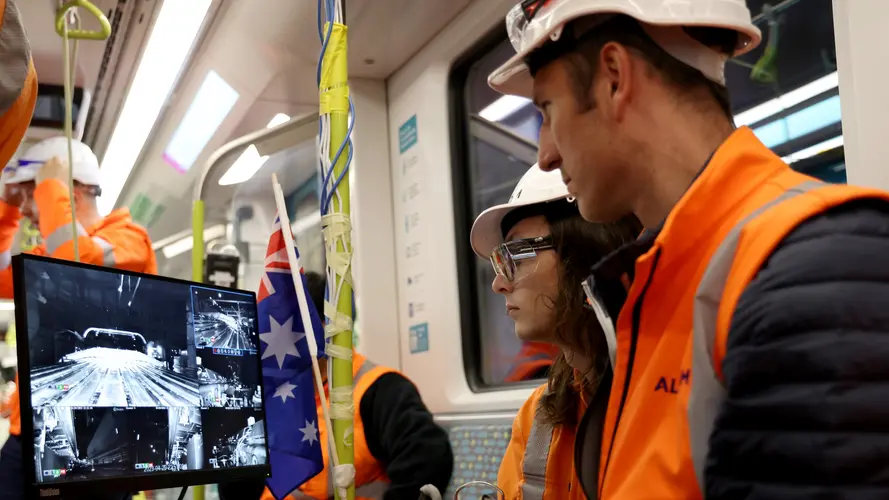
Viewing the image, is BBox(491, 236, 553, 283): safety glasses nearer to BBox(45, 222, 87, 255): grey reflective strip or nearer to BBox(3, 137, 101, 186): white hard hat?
BBox(45, 222, 87, 255): grey reflective strip

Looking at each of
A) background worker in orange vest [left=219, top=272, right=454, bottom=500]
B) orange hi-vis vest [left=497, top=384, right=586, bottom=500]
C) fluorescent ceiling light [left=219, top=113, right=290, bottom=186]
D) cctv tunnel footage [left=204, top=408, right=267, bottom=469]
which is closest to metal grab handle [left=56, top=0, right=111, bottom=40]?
cctv tunnel footage [left=204, top=408, right=267, bottom=469]

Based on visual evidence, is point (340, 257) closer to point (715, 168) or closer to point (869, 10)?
point (715, 168)

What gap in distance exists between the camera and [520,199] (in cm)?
193

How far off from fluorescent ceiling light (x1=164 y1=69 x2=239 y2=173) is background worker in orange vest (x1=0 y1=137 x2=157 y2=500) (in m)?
1.15

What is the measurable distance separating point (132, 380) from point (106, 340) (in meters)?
0.08

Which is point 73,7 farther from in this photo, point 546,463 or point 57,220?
point 546,463

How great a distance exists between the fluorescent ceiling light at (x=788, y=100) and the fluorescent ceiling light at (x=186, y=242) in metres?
3.23

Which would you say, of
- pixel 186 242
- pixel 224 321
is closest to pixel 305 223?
pixel 186 242

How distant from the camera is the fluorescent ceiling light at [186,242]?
180 inches

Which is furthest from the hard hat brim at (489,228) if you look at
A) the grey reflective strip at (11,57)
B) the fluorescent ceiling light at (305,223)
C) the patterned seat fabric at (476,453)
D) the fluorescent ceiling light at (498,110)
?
the fluorescent ceiling light at (305,223)

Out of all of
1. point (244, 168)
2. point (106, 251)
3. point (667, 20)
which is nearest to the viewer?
point (667, 20)

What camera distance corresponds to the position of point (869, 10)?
4.84 feet

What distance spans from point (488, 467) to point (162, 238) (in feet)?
10.8

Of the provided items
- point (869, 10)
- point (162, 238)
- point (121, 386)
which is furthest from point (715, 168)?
point (162, 238)
